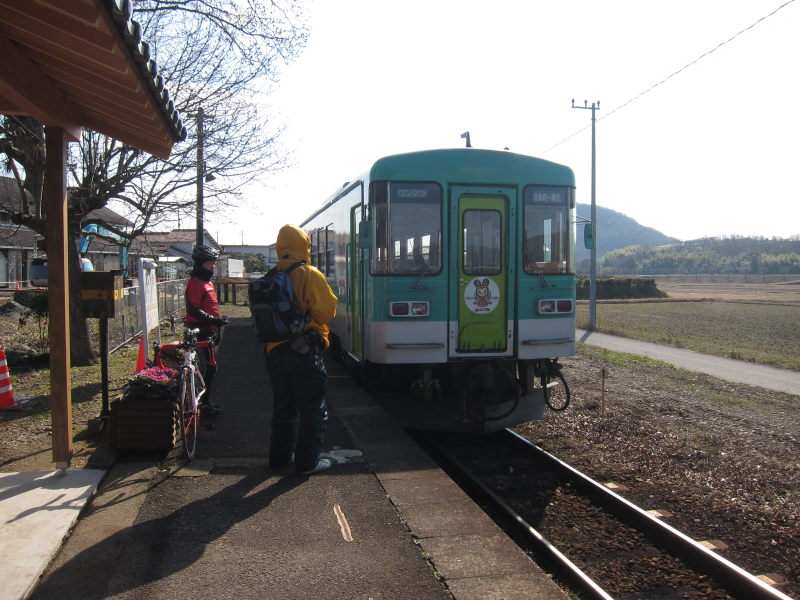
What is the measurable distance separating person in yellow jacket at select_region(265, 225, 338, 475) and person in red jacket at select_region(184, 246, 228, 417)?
1.95m

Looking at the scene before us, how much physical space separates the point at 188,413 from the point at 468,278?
3.28m

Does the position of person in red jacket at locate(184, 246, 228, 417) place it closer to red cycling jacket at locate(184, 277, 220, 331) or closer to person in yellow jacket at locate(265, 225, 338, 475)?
red cycling jacket at locate(184, 277, 220, 331)

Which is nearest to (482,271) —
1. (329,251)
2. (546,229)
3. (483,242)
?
(483,242)

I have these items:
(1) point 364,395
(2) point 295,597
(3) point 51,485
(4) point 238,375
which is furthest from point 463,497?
(4) point 238,375

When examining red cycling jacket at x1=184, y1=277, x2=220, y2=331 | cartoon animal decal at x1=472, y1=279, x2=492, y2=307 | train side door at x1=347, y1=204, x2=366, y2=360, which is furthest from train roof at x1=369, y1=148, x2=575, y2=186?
red cycling jacket at x1=184, y1=277, x2=220, y2=331

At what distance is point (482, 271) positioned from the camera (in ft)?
24.4

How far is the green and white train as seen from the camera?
283 inches

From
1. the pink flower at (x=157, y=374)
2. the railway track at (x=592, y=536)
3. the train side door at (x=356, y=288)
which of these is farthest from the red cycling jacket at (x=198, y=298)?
the railway track at (x=592, y=536)

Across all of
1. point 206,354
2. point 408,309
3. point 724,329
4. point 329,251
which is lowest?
point 724,329

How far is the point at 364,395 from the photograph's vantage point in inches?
352

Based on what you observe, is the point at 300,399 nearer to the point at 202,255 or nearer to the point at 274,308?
the point at 274,308

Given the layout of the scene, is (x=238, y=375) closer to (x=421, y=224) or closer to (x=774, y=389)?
(x=421, y=224)

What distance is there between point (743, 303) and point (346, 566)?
49577 mm

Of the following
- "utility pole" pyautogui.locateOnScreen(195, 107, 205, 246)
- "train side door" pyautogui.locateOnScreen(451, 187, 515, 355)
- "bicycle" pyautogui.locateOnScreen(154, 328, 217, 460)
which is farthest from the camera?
"utility pole" pyautogui.locateOnScreen(195, 107, 205, 246)
